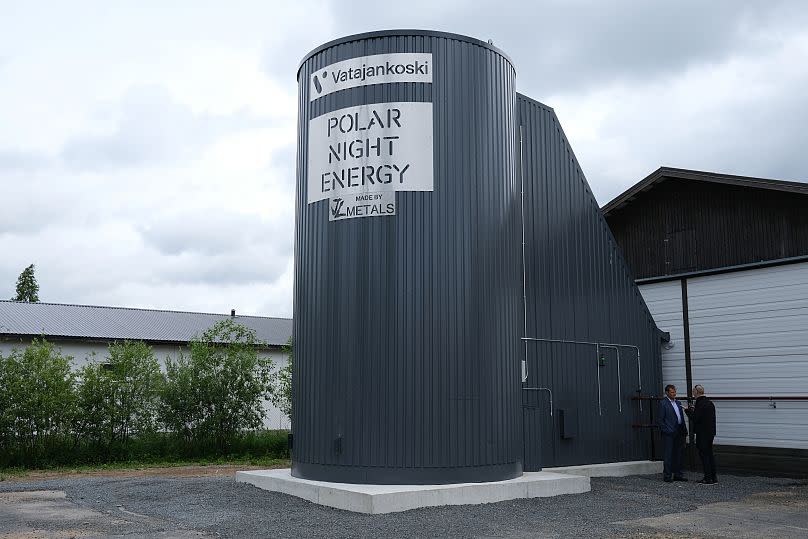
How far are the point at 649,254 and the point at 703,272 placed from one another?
212 cm

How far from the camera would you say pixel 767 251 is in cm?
1623

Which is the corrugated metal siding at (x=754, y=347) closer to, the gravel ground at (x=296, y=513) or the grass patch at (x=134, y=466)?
the gravel ground at (x=296, y=513)

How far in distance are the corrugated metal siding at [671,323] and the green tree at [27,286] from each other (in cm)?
5463

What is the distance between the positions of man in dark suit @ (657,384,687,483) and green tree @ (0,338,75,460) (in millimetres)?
12986

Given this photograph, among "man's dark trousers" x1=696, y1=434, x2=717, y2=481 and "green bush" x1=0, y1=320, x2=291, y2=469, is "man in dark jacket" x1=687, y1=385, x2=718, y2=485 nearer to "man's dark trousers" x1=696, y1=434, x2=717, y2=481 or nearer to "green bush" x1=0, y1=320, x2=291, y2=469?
"man's dark trousers" x1=696, y1=434, x2=717, y2=481

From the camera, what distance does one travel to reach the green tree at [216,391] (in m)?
20.5

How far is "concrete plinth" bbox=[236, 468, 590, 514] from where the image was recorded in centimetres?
1023

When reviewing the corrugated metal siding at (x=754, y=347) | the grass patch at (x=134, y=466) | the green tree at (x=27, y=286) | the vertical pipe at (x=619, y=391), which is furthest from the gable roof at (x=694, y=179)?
the green tree at (x=27, y=286)

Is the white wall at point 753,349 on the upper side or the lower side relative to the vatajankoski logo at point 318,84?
lower

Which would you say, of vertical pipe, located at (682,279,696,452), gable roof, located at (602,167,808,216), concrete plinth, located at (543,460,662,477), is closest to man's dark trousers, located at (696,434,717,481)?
concrete plinth, located at (543,460,662,477)

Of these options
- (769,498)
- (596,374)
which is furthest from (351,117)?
(769,498)

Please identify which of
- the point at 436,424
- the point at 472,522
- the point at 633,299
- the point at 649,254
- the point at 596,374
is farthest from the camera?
the point at 649,254

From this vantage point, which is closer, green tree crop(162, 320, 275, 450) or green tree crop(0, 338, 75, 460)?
green tree crop(0, 338, 75, 460)

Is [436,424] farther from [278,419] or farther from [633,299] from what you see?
[278,419]
